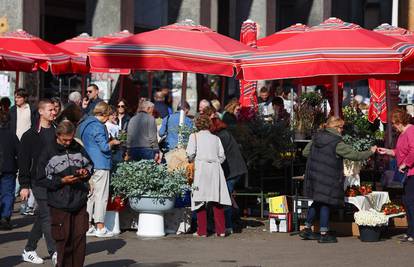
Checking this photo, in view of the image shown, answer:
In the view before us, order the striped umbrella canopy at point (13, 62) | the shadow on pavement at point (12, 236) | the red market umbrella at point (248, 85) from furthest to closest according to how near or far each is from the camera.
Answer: the red market umbrella at point (248, 85) < the striped umbrella canopy at point (13, 62) < the shadow on pavement at point (12, 236)

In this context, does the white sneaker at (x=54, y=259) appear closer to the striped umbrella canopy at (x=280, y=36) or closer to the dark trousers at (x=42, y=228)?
the dark trousers at (x=42, y=228)

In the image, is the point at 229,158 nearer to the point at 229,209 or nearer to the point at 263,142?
the point at 229,209

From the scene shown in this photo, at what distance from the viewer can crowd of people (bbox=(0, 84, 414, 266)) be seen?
11414 millimetres

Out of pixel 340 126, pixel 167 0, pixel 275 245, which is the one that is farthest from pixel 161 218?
pixel 167 0

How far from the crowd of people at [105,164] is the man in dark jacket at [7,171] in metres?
0.02

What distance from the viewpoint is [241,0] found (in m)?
36.9

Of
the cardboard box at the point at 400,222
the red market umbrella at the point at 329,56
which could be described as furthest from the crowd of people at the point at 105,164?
the cardboard box at the point at 400,222

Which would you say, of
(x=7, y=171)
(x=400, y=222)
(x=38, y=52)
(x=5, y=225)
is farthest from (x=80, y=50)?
(x=400, y=222)

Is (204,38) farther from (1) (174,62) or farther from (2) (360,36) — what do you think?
(2) (360,36)

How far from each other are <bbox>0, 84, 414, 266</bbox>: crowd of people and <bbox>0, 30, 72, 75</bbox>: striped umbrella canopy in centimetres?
303

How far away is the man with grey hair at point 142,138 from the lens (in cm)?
1769

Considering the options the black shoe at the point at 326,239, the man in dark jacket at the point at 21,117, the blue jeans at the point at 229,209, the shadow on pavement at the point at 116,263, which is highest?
the man in dark jacket at the point at 21,117

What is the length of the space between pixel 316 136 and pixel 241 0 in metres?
21.6

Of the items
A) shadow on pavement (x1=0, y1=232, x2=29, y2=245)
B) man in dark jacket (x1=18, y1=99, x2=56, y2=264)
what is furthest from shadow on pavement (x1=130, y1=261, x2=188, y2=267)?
shadow on pavement (x1=0, y1=232, x2=29, y2=245)
